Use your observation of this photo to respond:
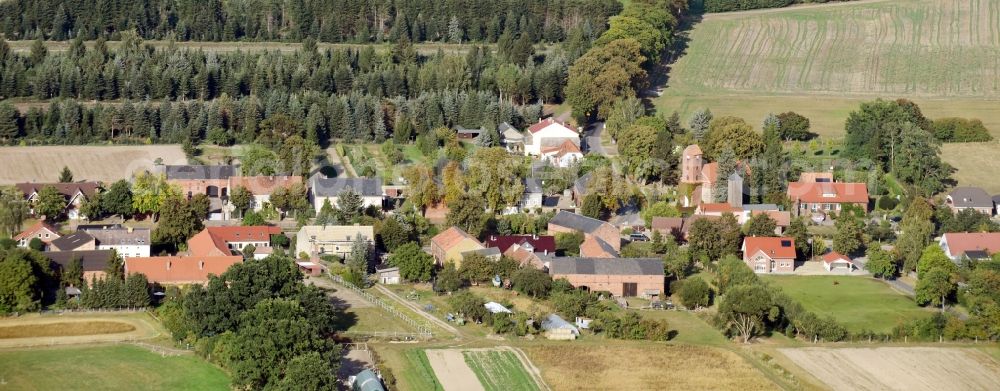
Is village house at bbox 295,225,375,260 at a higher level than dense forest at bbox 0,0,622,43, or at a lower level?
lower

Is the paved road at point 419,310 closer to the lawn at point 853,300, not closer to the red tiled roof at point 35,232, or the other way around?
the lawn at point 853,300

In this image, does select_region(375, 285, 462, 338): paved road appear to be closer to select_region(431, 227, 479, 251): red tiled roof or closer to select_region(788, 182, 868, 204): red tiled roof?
select_region(431, 227, 479, 251): red tiled roof

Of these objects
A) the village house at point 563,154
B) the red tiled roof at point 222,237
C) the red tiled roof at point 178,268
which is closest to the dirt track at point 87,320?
the red tiled roof at point 178,268

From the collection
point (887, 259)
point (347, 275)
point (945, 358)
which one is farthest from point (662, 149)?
point (945, 358)

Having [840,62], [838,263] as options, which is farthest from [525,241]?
[840,62]

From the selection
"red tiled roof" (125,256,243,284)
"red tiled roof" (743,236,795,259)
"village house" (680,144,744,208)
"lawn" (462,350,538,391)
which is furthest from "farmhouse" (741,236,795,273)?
"red tiled roof" (125,256,243,284)

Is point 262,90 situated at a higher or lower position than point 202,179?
higher

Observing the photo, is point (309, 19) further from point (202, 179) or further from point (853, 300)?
point (853, 300)
